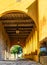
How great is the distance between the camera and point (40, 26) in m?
11.1

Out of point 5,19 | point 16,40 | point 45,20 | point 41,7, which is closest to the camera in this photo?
point 45,20

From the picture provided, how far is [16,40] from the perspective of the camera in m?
30.2

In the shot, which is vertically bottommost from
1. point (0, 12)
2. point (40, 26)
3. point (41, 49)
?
point (41, 49)

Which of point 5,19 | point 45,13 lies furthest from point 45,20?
point 5,19

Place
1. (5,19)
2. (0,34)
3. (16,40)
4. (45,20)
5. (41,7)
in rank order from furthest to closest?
(16,40) → (0,34) → (5,19) → (41,7) → (45,20)

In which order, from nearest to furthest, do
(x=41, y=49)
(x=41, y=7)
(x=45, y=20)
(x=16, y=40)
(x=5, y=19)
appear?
(x=45, y=20)
(x=41, y=7)
(x=41, y=49)
(x=5, y=19)
(x=16, y=40)

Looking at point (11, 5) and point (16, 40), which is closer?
point (11, 5)

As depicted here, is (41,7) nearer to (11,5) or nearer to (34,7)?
(34,7)

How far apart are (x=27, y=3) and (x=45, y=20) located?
164cm

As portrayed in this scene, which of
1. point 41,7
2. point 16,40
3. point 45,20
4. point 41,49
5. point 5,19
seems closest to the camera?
point 45,20

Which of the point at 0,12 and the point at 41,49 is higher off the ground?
the point at 0,12

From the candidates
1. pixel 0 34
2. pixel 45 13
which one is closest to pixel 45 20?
pixel 45 13

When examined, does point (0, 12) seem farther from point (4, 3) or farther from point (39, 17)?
point (39, 17)

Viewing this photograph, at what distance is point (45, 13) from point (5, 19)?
14.5ft
